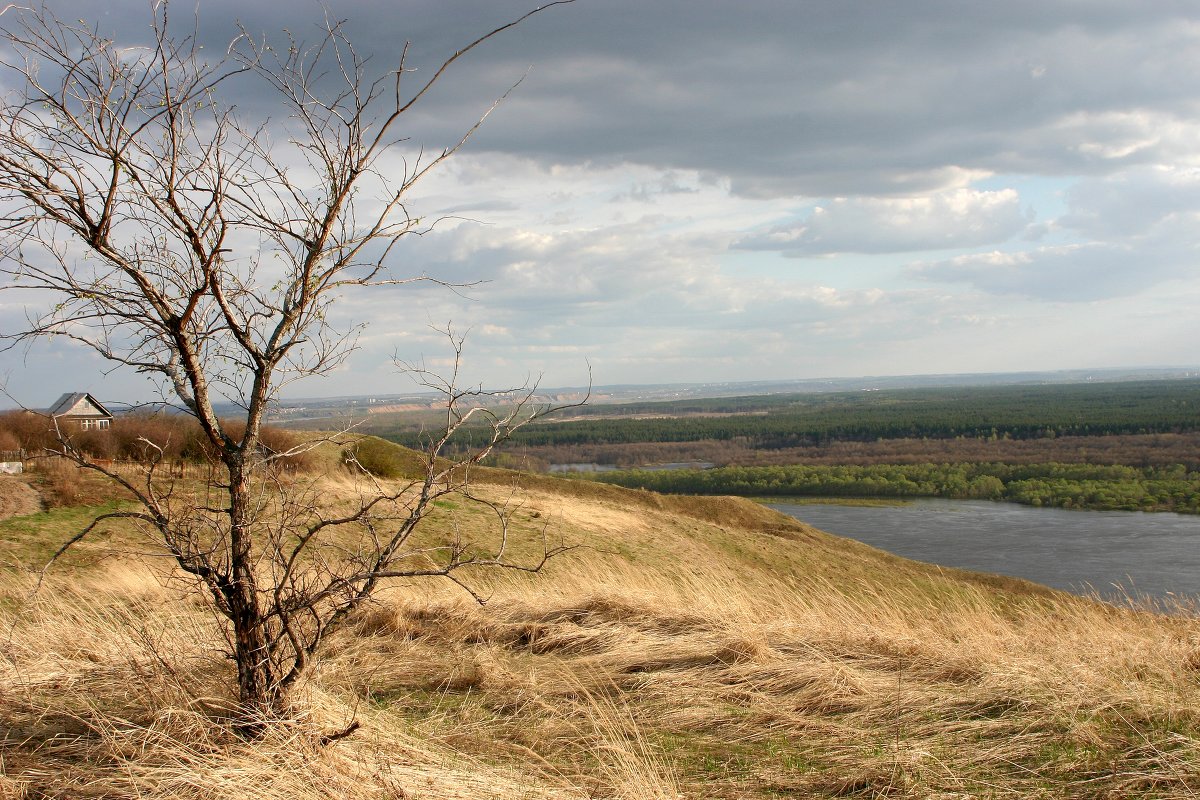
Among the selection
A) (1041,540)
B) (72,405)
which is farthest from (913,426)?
(72,405)

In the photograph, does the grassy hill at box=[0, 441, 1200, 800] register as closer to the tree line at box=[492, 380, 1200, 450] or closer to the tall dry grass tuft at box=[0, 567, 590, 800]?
the tall dry grass tuft at box=[0, 567, 590, 800]

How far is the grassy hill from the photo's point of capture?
10.9ft

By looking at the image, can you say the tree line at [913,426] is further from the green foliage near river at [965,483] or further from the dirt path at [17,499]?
the dirt path at [17,499]

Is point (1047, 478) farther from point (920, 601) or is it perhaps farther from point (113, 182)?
point (113, 182)

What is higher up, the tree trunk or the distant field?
the tree trunk

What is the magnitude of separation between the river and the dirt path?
2666cm

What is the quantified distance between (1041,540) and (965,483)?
23095 millimetres

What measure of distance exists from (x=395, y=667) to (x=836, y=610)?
412 cm

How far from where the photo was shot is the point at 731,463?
79.8 meters

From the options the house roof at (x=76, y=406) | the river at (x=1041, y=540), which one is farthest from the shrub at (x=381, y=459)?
the river at (x=1041, y=540)

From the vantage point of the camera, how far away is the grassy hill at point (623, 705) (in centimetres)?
333

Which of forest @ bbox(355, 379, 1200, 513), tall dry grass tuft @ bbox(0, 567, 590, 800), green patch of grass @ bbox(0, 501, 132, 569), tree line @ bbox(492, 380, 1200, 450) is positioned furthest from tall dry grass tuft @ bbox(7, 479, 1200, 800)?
tree line @ bbox(492, 380, 1200, 450)

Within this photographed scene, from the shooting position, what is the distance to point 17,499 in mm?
16203

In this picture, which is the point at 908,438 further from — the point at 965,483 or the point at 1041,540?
the point at 1041,540
